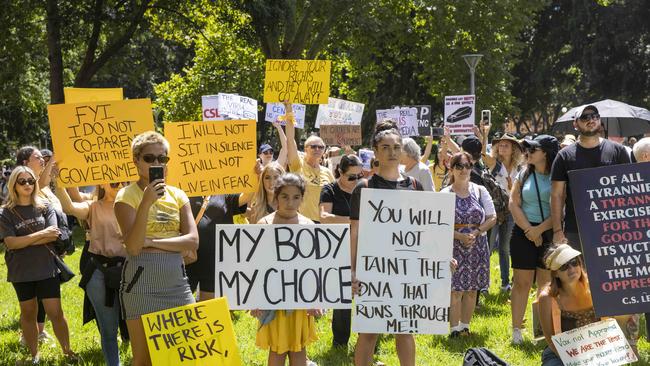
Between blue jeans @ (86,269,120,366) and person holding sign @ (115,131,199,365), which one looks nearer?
person holding sign @ (115,131,199,365)

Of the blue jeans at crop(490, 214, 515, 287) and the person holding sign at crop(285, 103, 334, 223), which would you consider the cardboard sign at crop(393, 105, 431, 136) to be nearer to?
the blue jeans at crop(490, 214, 515, 287)

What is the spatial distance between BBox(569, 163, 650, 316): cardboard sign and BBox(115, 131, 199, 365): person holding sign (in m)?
2.80

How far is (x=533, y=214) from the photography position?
766 centimetres

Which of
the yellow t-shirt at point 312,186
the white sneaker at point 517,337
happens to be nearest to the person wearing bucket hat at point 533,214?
the white sneaker at point 517,337

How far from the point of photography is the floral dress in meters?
7.99

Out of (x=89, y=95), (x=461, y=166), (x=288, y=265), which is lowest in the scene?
(x=288, y=265)

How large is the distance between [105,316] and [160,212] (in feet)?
5.54

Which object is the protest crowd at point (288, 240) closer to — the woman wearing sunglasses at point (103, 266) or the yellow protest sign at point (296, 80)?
the woman wearing sunglasses at point (103, 266)

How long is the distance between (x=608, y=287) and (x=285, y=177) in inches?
92.1

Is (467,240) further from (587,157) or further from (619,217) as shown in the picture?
(619,217)

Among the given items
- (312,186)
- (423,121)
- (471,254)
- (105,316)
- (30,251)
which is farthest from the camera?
(423,121)

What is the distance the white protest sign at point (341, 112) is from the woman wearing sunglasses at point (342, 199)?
22.9 feet

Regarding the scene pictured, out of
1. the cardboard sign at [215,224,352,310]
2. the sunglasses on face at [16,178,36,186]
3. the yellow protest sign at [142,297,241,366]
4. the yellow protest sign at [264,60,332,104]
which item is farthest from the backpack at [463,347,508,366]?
the yellow protest sign at [264,60,332,104]

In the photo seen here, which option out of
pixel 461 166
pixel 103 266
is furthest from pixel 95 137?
pixel 461 166
